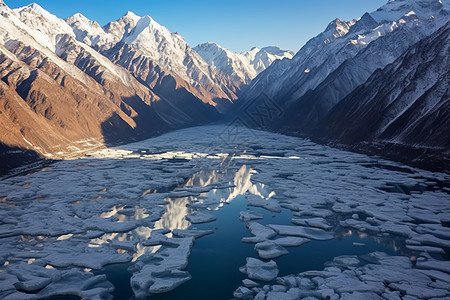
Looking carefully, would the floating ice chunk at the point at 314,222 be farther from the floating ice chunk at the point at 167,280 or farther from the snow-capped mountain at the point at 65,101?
A: the snow-capped mountain at the point at 65,101

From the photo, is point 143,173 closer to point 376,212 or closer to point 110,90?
point 376,212

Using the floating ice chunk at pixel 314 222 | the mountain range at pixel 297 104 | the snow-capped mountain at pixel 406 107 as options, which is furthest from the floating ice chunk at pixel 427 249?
the snow-capped mountain at pixel 406 107

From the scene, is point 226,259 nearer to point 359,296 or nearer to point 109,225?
point 359,296

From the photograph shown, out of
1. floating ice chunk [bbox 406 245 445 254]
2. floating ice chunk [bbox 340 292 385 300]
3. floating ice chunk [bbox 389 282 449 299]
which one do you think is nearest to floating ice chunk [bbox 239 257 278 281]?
floating ice chunk [bbox 340 292 385 300]

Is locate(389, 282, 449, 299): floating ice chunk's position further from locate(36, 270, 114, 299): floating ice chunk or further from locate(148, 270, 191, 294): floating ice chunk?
locate(36, 270, 114, 299): floating ice chunk

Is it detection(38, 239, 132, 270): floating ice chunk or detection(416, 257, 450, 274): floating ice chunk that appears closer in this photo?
detection(416, 257, 450, 274): floating ice chunk

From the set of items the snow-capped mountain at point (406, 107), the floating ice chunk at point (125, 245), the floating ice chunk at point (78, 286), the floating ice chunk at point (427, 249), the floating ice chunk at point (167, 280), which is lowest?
the floating ice chunk at point (78, 286)

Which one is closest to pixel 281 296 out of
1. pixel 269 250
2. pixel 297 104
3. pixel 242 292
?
pixel 242 292
